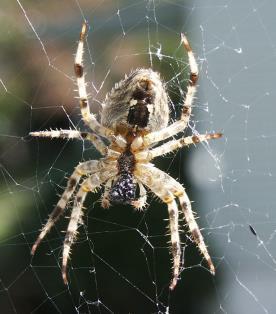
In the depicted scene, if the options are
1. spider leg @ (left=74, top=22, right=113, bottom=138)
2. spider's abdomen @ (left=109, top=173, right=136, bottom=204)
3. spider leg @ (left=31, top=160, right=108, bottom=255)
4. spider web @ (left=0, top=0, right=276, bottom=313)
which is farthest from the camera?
spider web @ (left=0, top=0, right=276, bottom=313)

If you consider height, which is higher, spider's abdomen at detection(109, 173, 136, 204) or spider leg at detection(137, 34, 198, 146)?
spider leg at detection(137, 34, 198, 146)

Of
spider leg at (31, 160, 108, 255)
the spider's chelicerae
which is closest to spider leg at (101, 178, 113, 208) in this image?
the spider's chelicerae

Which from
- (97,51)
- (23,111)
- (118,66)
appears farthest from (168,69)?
(23,111)

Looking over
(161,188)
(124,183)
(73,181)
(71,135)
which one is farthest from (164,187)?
(71,135)

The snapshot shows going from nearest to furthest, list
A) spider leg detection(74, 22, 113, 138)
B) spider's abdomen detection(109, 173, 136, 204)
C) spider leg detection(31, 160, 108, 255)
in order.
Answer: spider leg detection(74, 22, 113, 138) → spider's abdomen detection(109, 173, 136, 204) → spider leg detection(31, 160, 108, 255)

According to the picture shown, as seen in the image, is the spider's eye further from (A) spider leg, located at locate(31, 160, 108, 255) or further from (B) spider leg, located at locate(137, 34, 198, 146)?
(A) spider leg, located at locate(31, 160, 108, 255)

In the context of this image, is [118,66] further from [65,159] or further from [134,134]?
[134,134]

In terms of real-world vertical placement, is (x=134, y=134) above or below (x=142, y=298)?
above
